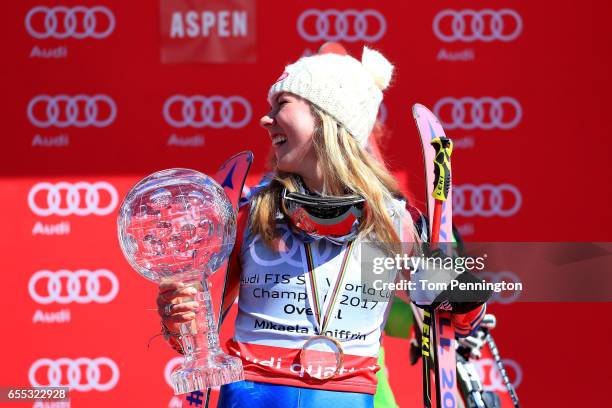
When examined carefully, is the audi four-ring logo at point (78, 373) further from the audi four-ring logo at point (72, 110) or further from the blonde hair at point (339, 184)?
the blonde hair at point (339, 184)

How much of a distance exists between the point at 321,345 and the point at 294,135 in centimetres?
63

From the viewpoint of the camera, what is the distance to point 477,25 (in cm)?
437

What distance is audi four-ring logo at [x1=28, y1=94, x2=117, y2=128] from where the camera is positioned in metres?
4.39

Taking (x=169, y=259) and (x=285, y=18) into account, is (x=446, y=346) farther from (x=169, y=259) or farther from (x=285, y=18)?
(x=285, y=18)

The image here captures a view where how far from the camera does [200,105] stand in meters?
4.39

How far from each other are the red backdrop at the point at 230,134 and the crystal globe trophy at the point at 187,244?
2.14m

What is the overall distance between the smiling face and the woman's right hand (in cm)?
55

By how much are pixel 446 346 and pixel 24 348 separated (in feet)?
8.41

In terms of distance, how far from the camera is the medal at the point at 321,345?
97.0 inches

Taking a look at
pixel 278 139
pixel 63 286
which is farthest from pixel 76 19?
pixel 278 139

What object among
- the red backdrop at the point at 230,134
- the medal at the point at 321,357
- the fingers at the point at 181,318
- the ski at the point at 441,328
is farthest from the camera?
the red backdrop at the point at 230,134

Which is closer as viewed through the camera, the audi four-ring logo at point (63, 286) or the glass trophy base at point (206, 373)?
the glass trophy base at point (206, 373)

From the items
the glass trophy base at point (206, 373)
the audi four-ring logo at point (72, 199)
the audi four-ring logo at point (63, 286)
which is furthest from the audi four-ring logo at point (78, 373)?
the glass trophy base at point (206, 373)

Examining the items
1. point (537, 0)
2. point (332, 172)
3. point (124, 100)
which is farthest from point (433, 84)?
point (332, 172)
